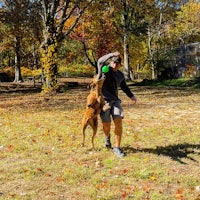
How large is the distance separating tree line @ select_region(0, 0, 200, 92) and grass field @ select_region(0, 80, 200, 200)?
11666 millimetres

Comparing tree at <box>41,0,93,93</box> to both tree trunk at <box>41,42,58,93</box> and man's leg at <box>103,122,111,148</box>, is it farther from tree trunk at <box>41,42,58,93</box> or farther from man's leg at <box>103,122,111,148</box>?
man's leg at <box>103,122,111,148</box>

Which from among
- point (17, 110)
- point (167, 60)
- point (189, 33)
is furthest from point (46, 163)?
point (189, 33)

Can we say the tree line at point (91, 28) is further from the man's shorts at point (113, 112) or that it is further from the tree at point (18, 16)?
the man's shorts at point (113, 112)

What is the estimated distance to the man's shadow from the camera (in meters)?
6.87

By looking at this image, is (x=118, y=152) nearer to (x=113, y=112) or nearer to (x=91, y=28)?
(x=113, y=112)

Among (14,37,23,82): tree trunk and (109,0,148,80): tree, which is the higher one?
(109,0,148,80): tree

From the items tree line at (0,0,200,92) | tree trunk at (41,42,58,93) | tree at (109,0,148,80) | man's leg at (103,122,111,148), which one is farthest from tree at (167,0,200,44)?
man's leg at (103,122,111,148)

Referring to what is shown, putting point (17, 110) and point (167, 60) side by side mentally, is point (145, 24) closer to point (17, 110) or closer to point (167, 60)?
point (167, 60)

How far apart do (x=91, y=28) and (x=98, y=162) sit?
97.2ft

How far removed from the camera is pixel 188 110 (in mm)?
13453

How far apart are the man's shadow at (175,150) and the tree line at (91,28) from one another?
46.1 ft

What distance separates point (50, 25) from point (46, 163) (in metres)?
16.2

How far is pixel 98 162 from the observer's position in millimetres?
6332

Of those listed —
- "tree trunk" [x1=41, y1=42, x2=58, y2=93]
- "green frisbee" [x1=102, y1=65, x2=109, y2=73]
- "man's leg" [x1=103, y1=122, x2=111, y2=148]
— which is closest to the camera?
"green frisbee" [x1=102, y1=65, x2=109, y2=73]
